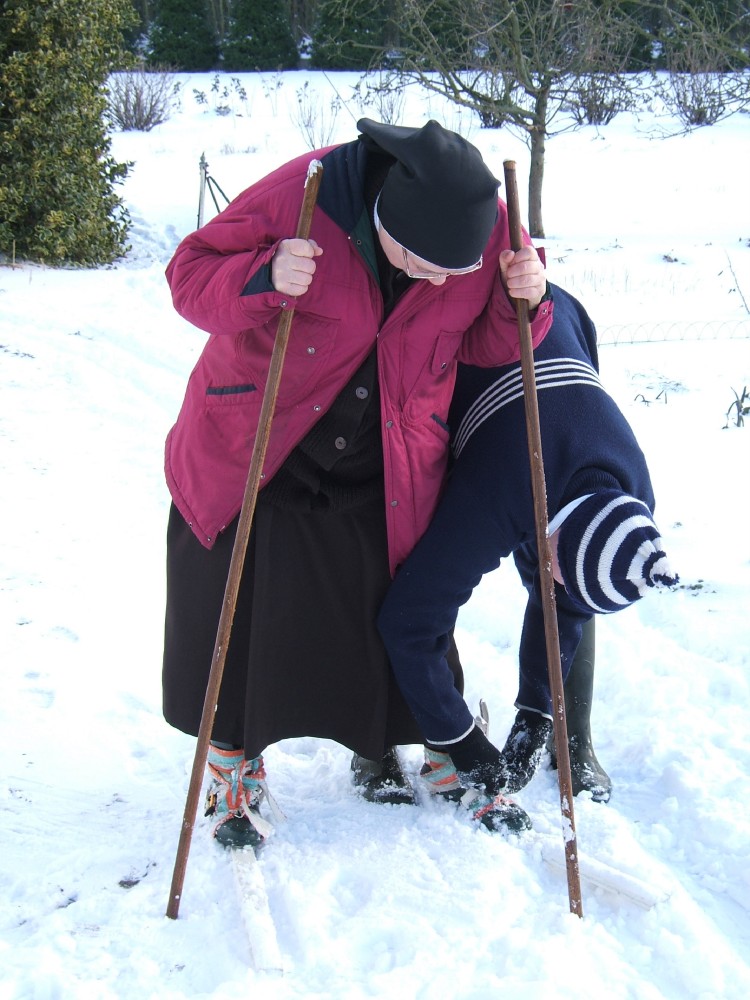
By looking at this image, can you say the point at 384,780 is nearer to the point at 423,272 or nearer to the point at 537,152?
the point at 423,272

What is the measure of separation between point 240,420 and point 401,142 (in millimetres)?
666

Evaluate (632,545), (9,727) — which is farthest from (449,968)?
(9,727)

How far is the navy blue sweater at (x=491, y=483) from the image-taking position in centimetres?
205

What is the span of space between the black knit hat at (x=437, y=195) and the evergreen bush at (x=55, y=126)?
266 inches

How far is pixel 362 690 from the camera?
2234 mm

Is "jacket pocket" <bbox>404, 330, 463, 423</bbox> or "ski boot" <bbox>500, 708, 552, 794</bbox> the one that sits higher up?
"jacket pocket" <bbox>404, 330, 463, 423</bbox>

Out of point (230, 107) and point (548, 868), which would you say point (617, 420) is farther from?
point (230, 107)

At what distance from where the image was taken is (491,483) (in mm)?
2059

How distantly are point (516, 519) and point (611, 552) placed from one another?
10.6 inches

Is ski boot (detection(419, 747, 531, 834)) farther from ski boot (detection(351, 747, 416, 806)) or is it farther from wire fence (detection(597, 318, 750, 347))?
wire fence (detection(597, 318, 750, 347))

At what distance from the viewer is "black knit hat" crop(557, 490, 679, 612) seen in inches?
72.6

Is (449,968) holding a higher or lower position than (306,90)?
lower

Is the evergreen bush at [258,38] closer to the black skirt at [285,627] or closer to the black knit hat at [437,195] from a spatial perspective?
the black skirt at [285,627]

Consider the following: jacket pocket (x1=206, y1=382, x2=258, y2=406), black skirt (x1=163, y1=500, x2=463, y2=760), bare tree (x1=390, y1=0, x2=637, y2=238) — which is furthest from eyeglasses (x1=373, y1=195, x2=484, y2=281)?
bare tree (x1=390, y1=0, x2=637, y2=238)
